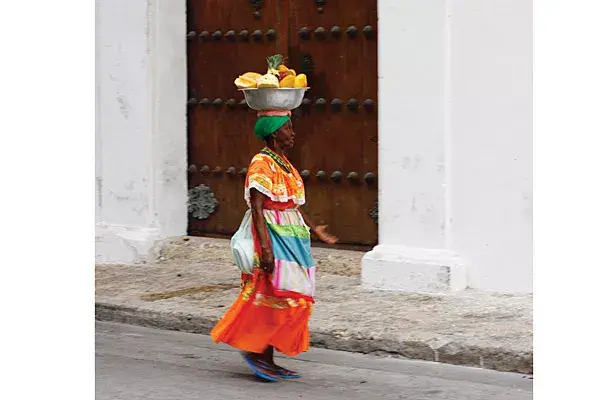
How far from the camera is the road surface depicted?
6.02 meters

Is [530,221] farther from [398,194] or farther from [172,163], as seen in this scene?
[172,163]

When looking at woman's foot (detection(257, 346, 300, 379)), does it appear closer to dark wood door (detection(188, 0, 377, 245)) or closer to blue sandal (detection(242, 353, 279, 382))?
blue sandal (detection(242, 353, 279, 382))

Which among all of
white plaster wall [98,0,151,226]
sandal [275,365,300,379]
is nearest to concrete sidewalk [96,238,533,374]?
white plaster wall [98,0,151,226]

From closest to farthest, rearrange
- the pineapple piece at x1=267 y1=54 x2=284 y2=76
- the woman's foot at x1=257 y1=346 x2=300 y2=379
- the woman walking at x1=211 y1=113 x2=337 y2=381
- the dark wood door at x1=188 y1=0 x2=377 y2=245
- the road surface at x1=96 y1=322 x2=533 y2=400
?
the road surface at x1=96 y1=322 x2=533 y2=400
the woman walking at x1=211 y1=113 x2=337 y2=381
the pineapple piece at x1=267 y1=54 x2=284 y2=76
the woman's foot at x1=257 y1=346 x2=300 y2=379
the dark wood door at x1=188 y1=0 x2=377 y2=245

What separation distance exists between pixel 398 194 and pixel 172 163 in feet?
7.95

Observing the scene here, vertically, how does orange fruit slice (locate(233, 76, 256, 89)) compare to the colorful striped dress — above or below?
above

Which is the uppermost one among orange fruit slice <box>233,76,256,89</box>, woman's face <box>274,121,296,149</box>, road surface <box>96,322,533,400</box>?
orange fruit slice <box>233,76,256,89</box>

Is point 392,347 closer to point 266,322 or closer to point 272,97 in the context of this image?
point 266,322

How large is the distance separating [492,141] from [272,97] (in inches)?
93.4

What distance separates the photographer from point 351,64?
9.19 meters

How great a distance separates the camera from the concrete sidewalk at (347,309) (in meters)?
6.75

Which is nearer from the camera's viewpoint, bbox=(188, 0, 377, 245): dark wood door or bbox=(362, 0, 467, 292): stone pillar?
bbox=(362, 0, 467, 292): stone pillar
